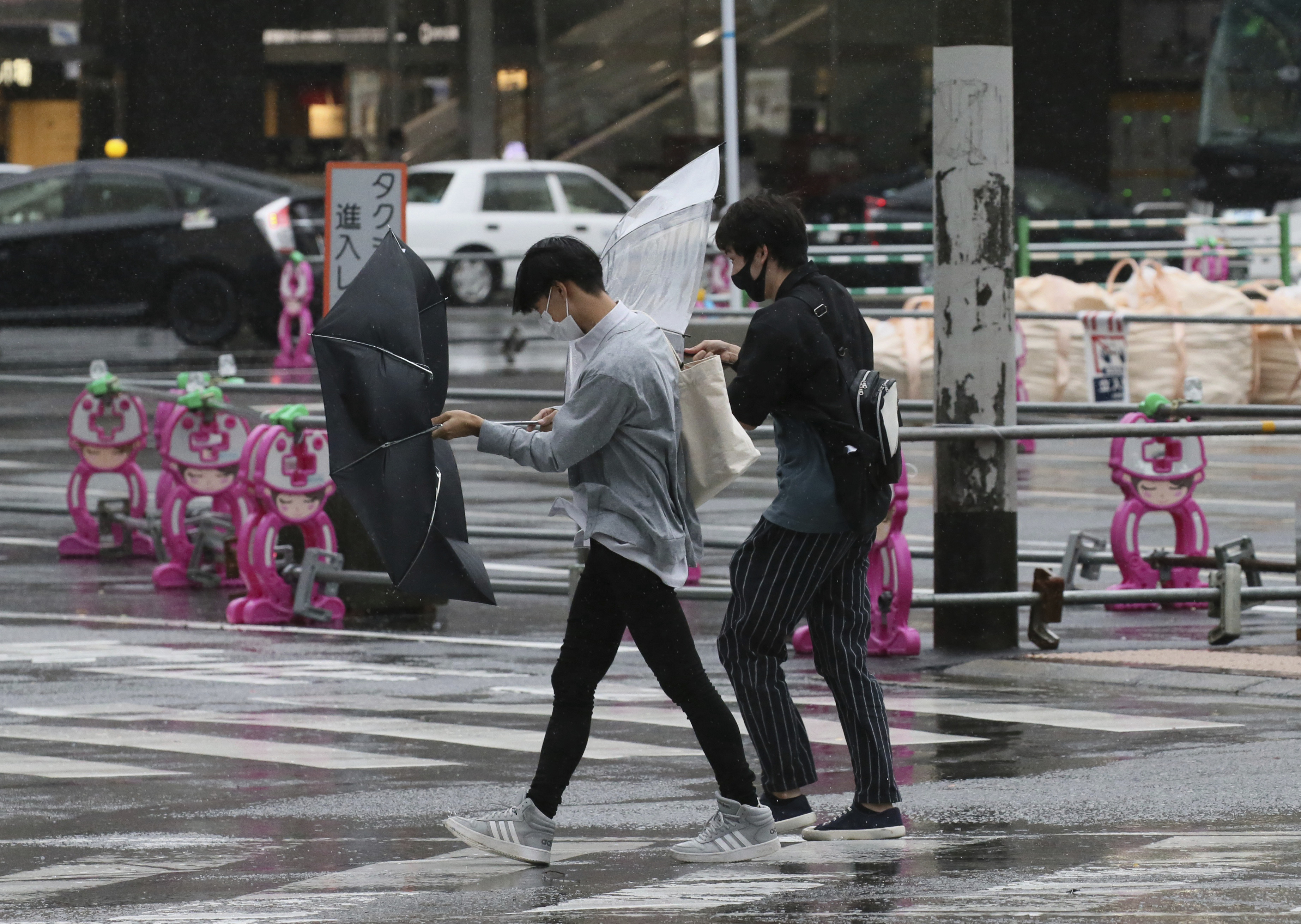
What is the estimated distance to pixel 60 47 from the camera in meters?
43.2

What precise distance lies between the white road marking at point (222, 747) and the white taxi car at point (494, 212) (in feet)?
77.4

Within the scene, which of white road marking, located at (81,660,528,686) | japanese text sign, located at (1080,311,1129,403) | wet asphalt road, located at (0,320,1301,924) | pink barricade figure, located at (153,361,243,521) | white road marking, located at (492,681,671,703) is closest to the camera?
wet asphalt road, located at (0,320,1301,924)

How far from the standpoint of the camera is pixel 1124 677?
936cm

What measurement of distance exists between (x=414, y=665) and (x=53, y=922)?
4.66 m

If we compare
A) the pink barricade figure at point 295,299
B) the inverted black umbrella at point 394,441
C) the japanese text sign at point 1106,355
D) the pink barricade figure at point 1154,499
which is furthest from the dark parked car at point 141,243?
the inverted black umbrella at point 394,441

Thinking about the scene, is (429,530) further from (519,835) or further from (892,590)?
(892,590)

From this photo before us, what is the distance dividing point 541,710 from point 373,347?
3112 millimetres

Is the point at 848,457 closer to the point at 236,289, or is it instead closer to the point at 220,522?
the point at 220,522

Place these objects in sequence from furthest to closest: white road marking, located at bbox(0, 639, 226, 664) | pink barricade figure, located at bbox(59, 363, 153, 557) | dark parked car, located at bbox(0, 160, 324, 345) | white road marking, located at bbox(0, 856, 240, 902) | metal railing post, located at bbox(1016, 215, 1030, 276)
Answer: dark parked car, located at bbox(0, 160, 324, 345)
metal railing post, located at bbox(1016, 215, 1030, 276)
pink barricade figure, located at bbox(59, 363, 153, 557)
white road marking, located at bbox(0, 639, 226, 664)
white road marking, located at bbox(0, 856, 240, 902)

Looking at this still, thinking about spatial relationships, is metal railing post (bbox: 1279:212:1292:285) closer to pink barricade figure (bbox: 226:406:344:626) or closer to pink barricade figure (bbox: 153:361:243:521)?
pink barricade figure (bbox: 153:361:243:521)

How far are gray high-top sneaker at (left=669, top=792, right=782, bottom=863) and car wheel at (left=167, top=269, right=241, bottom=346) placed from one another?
2159 centimetres

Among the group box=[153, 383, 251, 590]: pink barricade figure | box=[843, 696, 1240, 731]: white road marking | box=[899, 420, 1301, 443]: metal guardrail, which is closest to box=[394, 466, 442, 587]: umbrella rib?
box=[843, 696, 1240, 731]: white road marking

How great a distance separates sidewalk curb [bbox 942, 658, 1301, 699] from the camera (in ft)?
29.7

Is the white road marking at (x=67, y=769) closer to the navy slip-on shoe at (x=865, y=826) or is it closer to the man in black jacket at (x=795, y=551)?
the man in black jacket at (x=795, y=551)
